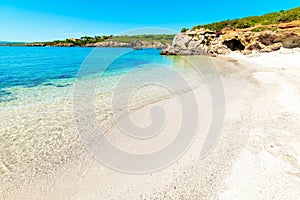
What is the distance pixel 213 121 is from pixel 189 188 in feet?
12.4

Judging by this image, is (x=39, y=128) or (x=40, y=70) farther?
(x=40, y=70)

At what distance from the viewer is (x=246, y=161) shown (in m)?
4.61

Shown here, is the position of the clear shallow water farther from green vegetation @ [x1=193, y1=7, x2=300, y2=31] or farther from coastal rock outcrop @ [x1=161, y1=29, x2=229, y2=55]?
green vegetation @ [x1=193, y1=7, x2=300, y2=31]

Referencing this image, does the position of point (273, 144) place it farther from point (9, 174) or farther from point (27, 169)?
point (9, 174)

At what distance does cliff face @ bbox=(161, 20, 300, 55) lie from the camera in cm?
3159

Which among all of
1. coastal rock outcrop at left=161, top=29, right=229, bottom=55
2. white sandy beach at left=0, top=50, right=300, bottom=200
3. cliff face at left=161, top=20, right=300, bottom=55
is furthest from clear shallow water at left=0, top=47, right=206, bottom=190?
coastal rock outcrop at left=161, top=29, right=229, bottom=55

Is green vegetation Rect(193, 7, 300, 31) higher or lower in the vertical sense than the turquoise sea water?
higher

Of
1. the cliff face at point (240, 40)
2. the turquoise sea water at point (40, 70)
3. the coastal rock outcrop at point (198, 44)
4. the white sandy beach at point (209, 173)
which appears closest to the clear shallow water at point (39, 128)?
the white sandy beach at point (209, 173)

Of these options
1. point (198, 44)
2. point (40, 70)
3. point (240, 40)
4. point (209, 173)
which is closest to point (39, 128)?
point (209, 173)

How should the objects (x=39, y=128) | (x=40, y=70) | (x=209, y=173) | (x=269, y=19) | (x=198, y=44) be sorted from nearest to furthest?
(x=209, y=173), (x=39, y=128), (x=40, y=70), (x=269, y=19), (x=198, y=44)

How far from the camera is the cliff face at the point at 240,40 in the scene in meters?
31.6

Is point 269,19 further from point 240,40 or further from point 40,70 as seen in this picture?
point 40,70

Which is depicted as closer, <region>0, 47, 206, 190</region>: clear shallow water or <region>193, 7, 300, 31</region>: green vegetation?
<region>0, 47, 206, 190</region>: clear shallow water

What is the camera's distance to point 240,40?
3859 centimetres
